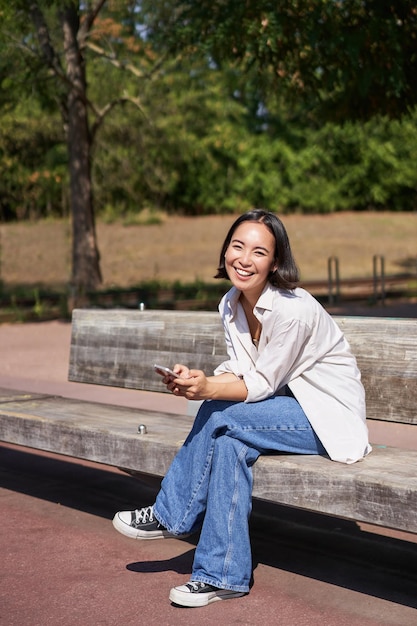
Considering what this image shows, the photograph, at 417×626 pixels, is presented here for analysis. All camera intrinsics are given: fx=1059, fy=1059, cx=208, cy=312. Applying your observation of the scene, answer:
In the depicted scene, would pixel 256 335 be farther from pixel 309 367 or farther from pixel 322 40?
pixel 322 40

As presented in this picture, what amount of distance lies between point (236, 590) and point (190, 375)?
77 centimetres

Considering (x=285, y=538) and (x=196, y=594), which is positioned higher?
(x=196, y=594)

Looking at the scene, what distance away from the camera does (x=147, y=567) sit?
4215mm

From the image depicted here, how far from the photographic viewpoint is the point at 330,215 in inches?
1251

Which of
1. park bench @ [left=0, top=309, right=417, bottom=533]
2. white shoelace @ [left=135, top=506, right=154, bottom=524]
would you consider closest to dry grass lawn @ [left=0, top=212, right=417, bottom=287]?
park bench @ [left=0, top=309, right=417, bottom=533]

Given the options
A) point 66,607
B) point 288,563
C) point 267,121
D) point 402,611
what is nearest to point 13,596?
point 66,607

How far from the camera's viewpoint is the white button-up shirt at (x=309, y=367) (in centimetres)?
380

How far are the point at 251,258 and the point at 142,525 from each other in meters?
1.08

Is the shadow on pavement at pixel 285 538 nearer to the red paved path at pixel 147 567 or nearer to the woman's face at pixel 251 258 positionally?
the red paved path at pixel 147 567

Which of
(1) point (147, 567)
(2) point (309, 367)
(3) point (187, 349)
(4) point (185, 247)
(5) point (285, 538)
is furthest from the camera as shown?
(4) point (185, 247)

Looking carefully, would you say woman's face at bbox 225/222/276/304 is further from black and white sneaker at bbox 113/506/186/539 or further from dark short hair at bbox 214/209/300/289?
black and white sneaker at bbox 113/506/186/539

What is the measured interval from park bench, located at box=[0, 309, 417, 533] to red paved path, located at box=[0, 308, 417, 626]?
37 cm

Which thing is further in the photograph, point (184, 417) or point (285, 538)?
point (184, 417)

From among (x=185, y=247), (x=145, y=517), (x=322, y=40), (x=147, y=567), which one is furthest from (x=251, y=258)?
(x=185, y=247)
